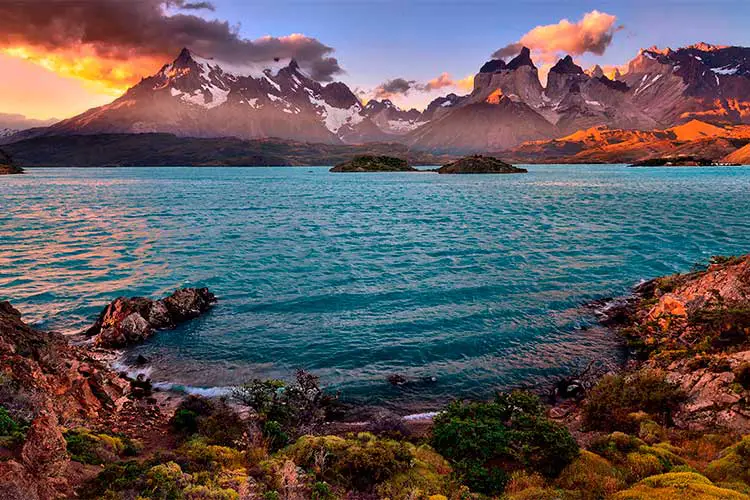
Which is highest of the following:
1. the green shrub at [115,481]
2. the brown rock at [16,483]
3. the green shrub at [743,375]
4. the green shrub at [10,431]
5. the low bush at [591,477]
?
the brown rock at [16,483]

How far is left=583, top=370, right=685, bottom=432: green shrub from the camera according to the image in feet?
53.2

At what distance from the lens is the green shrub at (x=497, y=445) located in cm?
1252

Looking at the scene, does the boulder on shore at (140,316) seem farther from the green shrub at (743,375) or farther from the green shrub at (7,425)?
the green shrub at (743,375)

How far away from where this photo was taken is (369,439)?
15047 millimetres

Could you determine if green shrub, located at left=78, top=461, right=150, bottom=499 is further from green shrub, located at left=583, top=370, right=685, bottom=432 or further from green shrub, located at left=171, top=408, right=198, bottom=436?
green shrub, located at left=583, top=370, right=685, bottom=432

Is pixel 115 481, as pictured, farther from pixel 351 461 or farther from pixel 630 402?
pixel 630 402

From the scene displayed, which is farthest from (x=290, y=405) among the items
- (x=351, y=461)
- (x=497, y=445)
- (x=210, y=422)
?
(x=497, y=445)

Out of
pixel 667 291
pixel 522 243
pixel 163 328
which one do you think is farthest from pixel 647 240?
pixel 163 328

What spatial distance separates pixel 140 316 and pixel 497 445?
2475 cm

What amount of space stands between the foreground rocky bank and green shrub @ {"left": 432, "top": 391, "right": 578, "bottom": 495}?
0.05 meters

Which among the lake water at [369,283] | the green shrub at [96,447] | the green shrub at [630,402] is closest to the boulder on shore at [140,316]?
the lake water at [369,283]

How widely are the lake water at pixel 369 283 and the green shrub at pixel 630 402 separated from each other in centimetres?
518

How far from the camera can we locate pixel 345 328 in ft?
96.7

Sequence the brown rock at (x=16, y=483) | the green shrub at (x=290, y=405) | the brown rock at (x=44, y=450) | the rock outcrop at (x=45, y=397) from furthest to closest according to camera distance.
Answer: the green shrub at (x=290, y=405) < the brown rock at (x=44, y=450) < the rock outcrop at (x=45, y=397) < the brown rock at (x=16, y=483)
